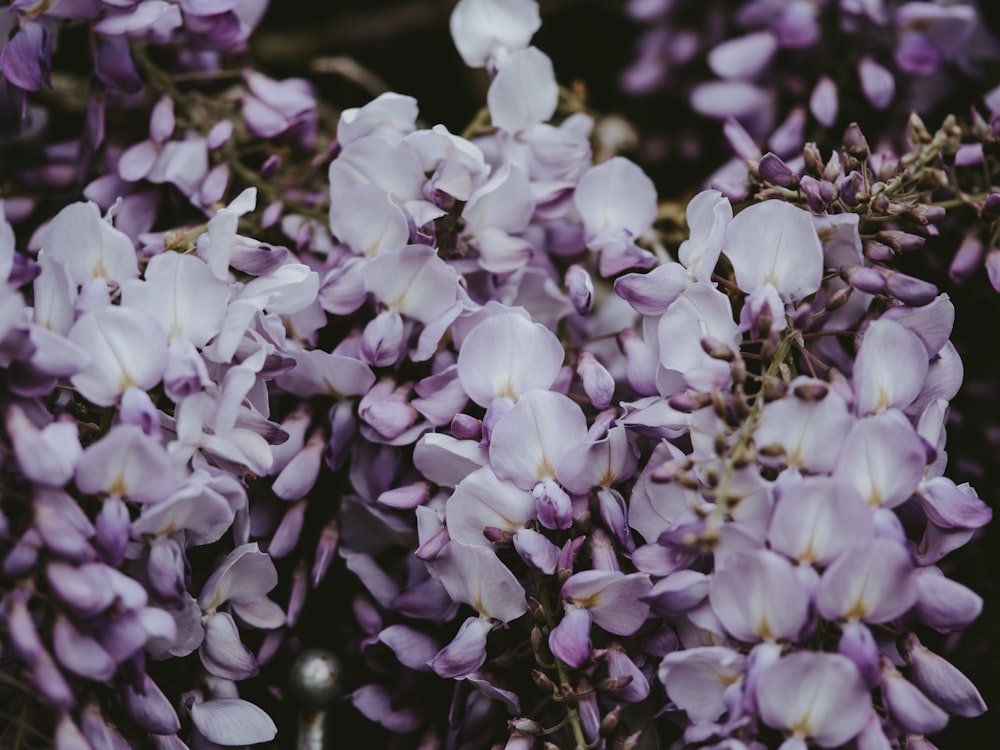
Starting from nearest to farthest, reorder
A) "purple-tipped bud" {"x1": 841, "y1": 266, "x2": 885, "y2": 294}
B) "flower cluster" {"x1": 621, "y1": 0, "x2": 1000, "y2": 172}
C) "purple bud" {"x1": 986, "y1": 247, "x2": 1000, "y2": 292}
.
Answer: "purple-tipped bud" {"x1": 841, "y1": 266, "x2": 885, "y2": 294} → "purple bud" {"x1": 986, "y1": 247, "x2": 1000, "y2": 292} → "flower cluster" {"x1": 621, "y1": 0, "x2": 1000, "y2": 172}

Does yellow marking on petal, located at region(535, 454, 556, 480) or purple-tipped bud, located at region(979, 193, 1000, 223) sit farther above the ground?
purple-tipped bud, located at region(979, 193, 1000, 223)

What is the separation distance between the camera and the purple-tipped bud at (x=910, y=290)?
637 mm

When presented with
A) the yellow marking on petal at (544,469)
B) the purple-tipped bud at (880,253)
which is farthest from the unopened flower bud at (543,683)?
the purple-tipped bud at (880,253)

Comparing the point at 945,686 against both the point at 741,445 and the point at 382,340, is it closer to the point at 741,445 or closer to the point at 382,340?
the point at 741,445

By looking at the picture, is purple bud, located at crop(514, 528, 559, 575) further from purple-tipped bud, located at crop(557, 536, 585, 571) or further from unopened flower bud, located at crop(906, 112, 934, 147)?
unopened flower bud, located at crop(906, 112, 934, 147)

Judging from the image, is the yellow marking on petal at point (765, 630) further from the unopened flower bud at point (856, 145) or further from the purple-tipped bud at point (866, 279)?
the unopened flower bud at point (856, 145)

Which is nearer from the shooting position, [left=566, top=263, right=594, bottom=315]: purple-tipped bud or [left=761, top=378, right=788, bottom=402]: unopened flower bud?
[left=761, top=378, right=788, bottom=402]: unopened flower bud

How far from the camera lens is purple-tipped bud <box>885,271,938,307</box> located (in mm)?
637

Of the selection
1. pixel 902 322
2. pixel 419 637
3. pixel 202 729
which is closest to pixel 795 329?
pixel 902 322

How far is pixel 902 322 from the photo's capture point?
0.66 m

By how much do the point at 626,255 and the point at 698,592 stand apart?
0.27 m

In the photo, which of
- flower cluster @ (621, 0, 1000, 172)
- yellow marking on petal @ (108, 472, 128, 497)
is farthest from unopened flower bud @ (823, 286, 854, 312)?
yellow marking on petal @ (108, 472, 128, 497)

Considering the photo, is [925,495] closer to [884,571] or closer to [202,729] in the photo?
[884,571]

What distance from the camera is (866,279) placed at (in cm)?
64
